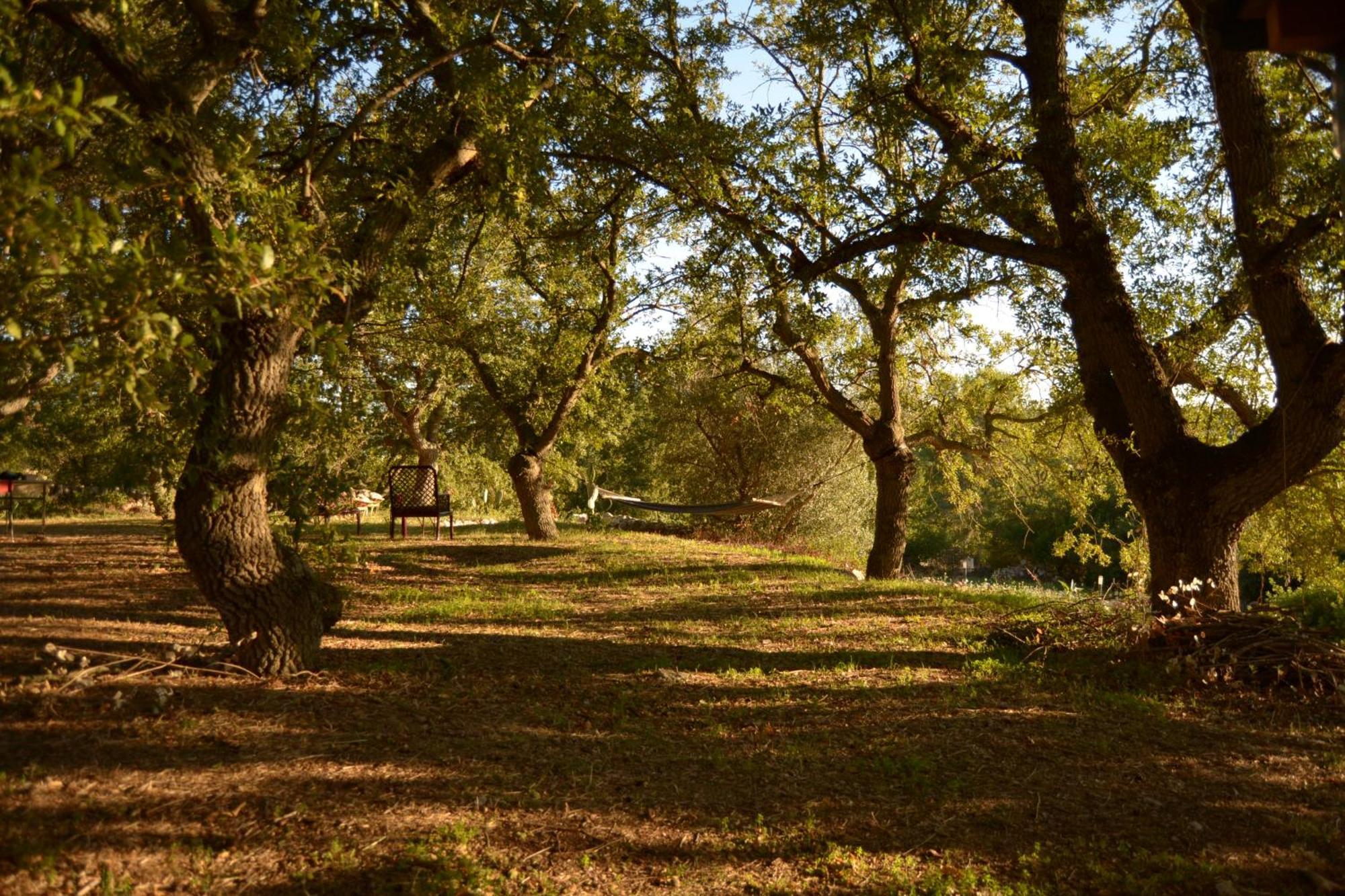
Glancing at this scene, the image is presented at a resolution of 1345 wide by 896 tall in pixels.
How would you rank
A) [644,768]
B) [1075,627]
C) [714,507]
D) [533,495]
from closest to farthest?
[644,768]
[1075,627]
[533,495]
[714,507]

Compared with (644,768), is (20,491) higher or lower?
higher

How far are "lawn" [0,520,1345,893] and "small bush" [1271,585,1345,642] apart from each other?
1254mm

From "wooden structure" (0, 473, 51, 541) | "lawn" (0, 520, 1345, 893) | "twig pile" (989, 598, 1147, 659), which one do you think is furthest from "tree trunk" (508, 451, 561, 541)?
"twig pile" (989, 598, 1147, 659)

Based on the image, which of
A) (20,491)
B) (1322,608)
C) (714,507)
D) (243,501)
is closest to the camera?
(243,501)

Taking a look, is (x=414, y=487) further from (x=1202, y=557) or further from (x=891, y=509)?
(x=1202, y=557)

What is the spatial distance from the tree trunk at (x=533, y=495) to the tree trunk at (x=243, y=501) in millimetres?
7944

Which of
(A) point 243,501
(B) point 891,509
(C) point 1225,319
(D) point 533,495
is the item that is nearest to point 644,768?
(A) point 243,501

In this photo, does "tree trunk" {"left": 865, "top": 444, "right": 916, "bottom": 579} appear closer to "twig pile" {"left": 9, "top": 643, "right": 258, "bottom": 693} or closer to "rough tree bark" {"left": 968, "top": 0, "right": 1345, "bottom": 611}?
"rough tree bark" {"left": 968, "top": 0, "right": 1345, "bottom": 611}

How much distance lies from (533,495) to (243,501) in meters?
8.23

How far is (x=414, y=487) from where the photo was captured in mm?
12000

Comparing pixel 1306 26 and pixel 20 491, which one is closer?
pixel 1306 26

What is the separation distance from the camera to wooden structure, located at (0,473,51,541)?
10.2m

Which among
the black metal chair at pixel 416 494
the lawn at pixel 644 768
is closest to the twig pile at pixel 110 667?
the lawn at pixel 644 768

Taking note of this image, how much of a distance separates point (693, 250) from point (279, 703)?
5.49 metres
